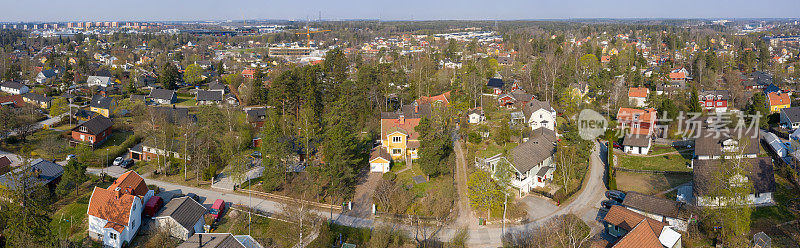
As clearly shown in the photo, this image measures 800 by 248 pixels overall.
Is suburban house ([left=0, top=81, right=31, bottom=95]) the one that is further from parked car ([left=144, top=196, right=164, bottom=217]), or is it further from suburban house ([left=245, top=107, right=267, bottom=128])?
parked car ([left=144, top=196, right=164, bottom=217])

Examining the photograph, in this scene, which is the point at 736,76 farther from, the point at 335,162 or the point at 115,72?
the point at 115,72

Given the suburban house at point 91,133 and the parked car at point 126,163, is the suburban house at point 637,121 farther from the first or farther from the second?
the suburban house at point 91,133

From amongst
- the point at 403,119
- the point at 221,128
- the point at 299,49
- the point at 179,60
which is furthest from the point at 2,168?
the point at 299,49

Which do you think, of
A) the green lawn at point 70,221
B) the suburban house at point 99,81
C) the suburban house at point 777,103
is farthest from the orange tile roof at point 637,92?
the suburban house at point 99,81

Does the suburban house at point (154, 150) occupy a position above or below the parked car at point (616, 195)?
above

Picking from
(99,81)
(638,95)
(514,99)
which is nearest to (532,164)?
(514,99)

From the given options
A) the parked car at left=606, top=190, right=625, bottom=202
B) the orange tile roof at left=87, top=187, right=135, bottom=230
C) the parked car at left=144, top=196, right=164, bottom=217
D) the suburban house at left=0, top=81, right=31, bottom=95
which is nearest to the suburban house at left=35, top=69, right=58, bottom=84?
the suburban house at left=0, top=81, right=31, bottom=95
